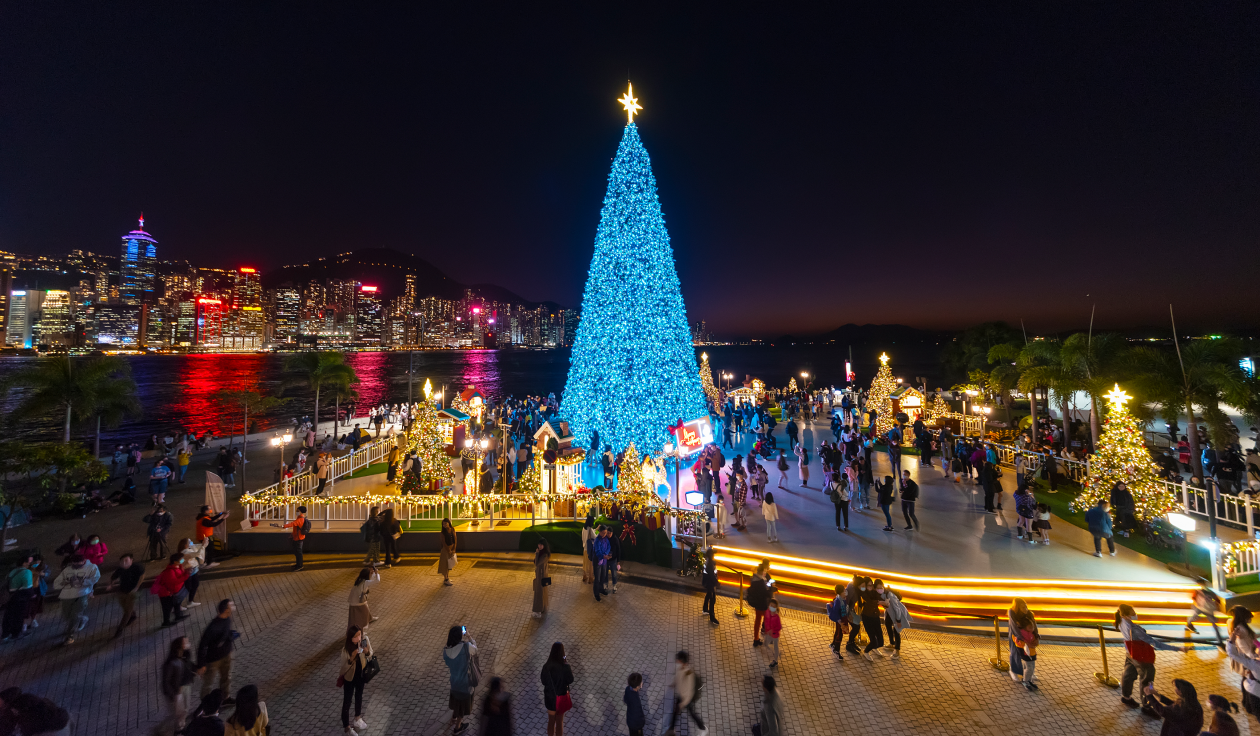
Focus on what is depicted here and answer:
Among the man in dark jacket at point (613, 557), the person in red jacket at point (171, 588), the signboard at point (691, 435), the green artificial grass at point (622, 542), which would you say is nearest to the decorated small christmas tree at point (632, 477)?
the green artificial grass at point (622, 542)

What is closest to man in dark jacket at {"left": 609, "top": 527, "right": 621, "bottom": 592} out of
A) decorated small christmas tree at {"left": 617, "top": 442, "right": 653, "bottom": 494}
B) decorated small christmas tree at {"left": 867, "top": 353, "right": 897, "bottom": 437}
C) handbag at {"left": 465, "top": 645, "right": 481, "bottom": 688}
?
decorated small christmas tree at {"left": 617, "top": 442, "right": 653, "bottom": 494}

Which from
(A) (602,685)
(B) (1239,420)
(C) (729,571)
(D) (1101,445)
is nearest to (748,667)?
(A) (602,685)

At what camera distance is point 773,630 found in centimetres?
630

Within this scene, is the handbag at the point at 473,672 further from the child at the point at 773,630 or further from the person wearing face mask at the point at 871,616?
the person wearing face mask at the point at 871,616

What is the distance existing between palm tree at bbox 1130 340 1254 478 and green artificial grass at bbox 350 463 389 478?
25357 millimetres

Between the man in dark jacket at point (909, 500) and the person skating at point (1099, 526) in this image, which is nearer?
the person skating at point (1099, 526)

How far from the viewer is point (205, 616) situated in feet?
25.6

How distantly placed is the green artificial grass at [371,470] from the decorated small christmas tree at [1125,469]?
20.6 meters

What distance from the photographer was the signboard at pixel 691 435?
47.5 feet

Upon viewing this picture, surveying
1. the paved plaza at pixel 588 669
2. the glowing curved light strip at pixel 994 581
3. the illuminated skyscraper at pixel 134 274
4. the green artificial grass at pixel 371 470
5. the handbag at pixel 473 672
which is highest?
the illuminated skyscraper at pixel 134 274

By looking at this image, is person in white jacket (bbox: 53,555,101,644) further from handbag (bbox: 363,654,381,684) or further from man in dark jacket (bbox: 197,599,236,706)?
handbag (bbox: 363,654,381,684)

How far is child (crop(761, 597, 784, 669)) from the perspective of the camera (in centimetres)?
631

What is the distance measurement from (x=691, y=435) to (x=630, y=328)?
3.97m

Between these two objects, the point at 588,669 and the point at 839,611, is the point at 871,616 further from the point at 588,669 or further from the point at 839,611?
the point at 588,669
